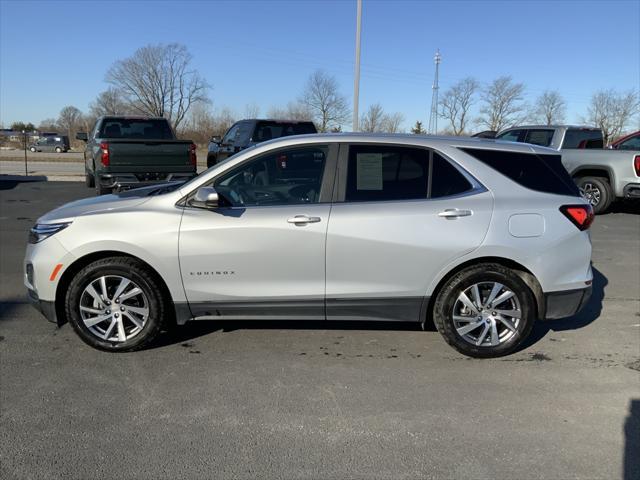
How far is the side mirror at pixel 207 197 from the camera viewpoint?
3.67 metres

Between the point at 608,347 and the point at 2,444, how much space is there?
176 inches

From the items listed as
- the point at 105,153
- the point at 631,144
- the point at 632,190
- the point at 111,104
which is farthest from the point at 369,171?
the point at 111,104

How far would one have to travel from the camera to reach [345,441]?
2.91m

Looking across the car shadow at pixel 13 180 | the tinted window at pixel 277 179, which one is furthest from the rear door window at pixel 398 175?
the car shadow at pixel 13 180

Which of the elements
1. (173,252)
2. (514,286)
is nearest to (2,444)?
(173,252)

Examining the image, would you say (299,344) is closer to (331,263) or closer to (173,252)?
(331,263)

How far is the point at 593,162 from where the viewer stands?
36.4 ft

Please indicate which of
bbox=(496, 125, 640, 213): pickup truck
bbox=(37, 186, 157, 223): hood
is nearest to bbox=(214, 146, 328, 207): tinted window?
bbox=(37, 186, 157, 223): hood

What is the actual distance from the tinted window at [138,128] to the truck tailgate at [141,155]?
96.1 inches

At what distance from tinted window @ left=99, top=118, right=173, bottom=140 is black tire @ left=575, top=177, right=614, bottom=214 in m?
9.87

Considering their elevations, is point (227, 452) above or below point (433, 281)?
below

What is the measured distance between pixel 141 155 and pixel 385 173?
7.33m

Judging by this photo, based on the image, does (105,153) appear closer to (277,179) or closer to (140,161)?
(140,161)

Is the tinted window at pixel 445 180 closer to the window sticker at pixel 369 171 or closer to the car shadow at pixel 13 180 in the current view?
the window sticker at pixel 369 171
